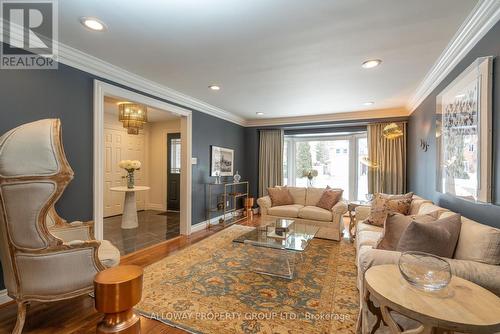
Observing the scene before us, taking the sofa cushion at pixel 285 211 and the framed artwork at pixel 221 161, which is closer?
the sofa cushion at pixel 285 211

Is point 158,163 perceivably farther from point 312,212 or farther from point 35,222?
point 35,222

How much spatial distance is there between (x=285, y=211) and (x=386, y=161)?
8.38 ft

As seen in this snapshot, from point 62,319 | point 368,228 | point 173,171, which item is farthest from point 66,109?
point 173,171

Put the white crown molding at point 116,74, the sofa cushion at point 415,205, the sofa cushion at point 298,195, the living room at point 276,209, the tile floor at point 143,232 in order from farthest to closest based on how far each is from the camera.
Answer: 1. the sofa cushion at point 298,195
2. the tile floor at point 143,232
3. the sofa cushion at point 415,205
4. the white crown molding at point 116,74
5. the living room at point 276,209

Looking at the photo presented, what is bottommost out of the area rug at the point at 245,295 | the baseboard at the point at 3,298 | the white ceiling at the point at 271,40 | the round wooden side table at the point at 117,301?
the area rug at the point at 245,295

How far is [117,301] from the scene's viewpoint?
41 cm

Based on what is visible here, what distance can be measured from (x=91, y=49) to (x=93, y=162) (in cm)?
125

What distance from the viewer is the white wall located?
6684mm

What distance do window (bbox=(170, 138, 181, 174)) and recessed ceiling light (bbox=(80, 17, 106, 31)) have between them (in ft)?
14.6

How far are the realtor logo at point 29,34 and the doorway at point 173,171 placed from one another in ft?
13.3

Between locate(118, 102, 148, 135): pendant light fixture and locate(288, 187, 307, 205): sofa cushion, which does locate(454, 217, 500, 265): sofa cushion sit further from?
locate(118, 102, 148, 135): pendant light fixture

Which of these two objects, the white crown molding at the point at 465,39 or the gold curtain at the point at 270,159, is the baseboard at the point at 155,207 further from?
the white crown molding at the point at 465,39

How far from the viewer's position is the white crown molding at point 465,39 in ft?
5.80

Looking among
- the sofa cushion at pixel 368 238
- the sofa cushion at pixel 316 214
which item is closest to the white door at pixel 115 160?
the sofa cushion at pixel 316 214
